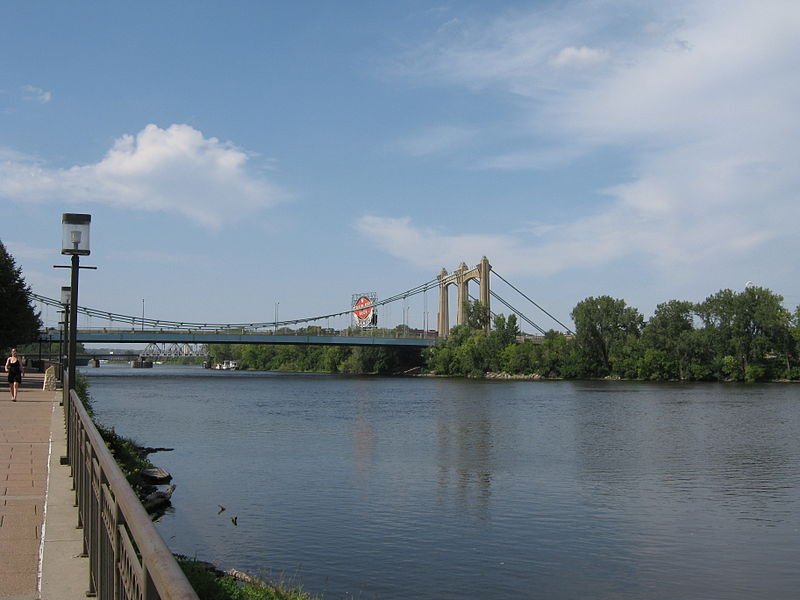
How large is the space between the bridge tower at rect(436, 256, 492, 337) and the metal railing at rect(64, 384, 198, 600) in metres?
91.3

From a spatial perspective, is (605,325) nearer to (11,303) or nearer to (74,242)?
(11,303)

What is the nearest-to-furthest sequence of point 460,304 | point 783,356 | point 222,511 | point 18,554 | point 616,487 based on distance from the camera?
point 18,554
point 222,511
point 616,487
point 783,356
point 460,304

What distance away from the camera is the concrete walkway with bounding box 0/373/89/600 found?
547 cm

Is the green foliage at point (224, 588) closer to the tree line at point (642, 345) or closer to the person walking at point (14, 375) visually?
the person walking at point (14, 375)

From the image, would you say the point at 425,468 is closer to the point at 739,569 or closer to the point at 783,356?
the point at 739,569

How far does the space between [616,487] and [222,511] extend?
28.4 ft

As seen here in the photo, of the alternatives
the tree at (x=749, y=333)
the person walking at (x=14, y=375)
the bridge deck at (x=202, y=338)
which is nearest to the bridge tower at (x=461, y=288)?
the bridge deck at (x=202, y=338)

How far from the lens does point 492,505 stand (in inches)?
626

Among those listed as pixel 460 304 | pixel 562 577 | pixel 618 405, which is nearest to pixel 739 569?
pixel 562 577

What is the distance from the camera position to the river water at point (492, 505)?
11234 millimetres

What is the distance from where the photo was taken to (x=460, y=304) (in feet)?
328

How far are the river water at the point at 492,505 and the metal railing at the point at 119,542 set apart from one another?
17.1ft

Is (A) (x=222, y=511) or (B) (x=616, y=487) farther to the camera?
(B) (x=616, y=487)

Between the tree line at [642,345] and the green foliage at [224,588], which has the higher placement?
the tree line at [642,345]
